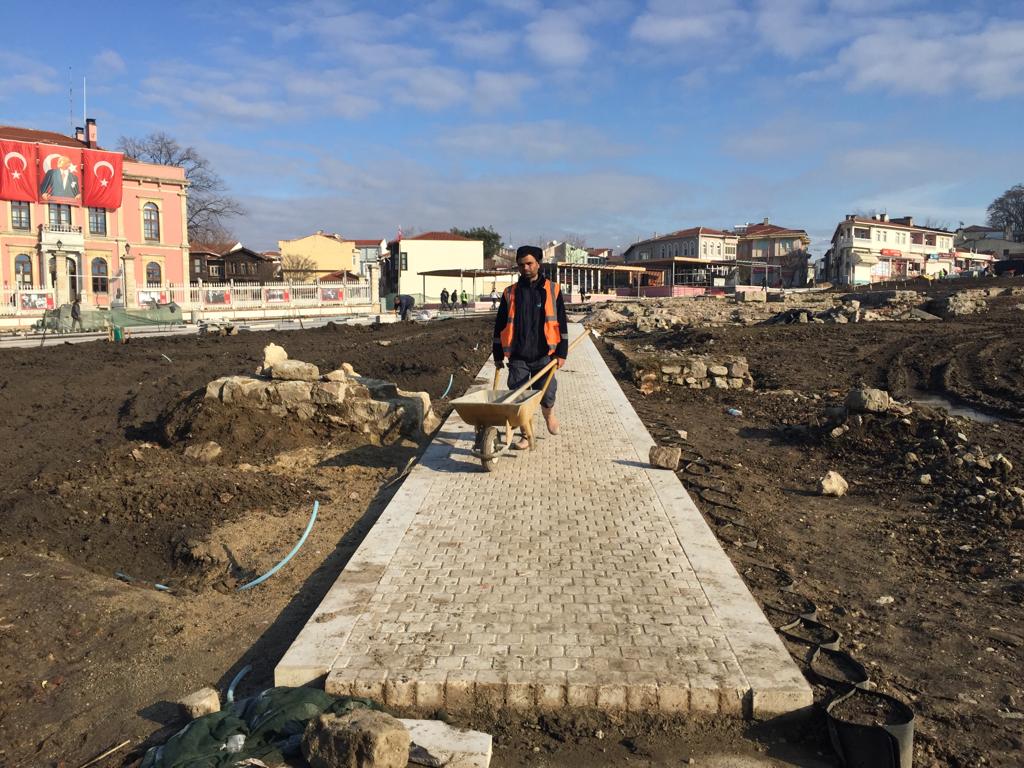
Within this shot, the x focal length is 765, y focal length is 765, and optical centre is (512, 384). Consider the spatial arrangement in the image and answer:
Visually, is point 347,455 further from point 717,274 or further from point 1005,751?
point 717,274

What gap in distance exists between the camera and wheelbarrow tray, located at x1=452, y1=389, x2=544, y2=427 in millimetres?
6176

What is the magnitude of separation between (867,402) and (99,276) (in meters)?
44.0

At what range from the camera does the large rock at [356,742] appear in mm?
2623

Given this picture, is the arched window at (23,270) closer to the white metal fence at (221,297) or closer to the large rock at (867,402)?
the white metal fence at (221,297)

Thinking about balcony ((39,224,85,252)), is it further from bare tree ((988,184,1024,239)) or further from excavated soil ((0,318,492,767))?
bare tree ((988,184,1024,239))

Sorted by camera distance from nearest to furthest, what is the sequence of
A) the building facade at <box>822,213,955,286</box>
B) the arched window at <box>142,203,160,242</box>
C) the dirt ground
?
the dirt ground, the arched window at <box>142,203,160,242</box>, the building facade at <box>822,213,955,286</box>

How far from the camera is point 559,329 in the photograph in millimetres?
7223

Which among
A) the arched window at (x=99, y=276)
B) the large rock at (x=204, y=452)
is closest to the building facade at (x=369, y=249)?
the arched window at (x=99, y=276)

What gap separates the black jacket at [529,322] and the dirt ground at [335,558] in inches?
66.2

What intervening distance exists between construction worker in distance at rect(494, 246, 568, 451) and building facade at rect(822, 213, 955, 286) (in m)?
64.0

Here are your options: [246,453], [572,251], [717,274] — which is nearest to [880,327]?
[246,453]

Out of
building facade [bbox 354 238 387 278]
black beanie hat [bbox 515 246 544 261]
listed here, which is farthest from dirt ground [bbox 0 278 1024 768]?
building facade [bbox 354 238 387 278]

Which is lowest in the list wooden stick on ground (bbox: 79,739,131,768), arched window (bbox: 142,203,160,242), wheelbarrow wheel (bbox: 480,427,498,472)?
wooden stick on ground (bbox: 79,739,131,768)

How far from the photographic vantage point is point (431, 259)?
6194cm
